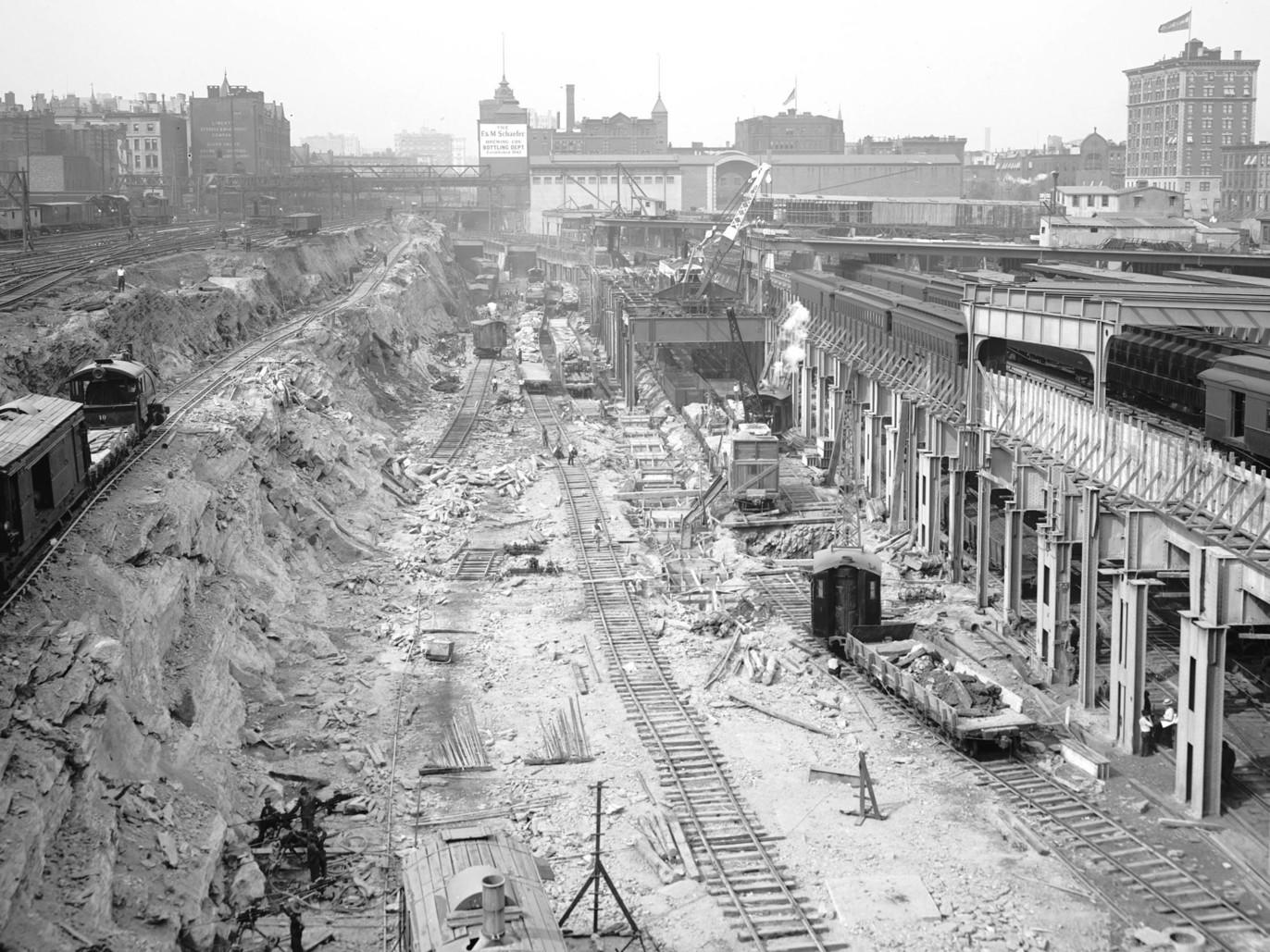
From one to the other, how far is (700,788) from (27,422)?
11.4m

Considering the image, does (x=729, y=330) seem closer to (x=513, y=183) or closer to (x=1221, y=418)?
(x=1221, y=418)

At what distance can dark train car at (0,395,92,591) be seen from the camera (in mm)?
17438

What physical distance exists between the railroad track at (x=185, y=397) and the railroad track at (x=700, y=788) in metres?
8.46

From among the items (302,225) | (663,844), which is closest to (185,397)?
(663,844)

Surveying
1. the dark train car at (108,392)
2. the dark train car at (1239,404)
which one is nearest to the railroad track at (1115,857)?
A: the dark train car at (1239,404)

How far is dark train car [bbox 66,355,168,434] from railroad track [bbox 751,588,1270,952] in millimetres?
17102

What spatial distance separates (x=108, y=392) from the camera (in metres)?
26.6

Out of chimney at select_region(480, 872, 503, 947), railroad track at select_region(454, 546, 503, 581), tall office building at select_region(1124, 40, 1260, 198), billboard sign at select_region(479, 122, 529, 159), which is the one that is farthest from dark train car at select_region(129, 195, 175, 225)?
tall office building at select_region(1124, 40, 1260, 198)

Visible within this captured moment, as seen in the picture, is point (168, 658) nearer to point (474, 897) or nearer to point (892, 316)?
point (474, 897)

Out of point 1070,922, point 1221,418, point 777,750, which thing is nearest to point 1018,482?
point 1221,418

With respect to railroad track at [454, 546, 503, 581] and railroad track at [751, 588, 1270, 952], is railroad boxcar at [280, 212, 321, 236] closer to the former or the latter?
railroad track at [454, 546, 503, 581]

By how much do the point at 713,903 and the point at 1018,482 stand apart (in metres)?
13.2

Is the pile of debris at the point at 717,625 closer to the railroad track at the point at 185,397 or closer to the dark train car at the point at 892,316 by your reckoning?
the dark train car at the point at 892,316

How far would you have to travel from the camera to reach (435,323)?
84.3 metres
